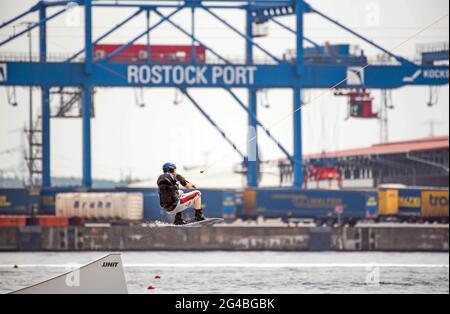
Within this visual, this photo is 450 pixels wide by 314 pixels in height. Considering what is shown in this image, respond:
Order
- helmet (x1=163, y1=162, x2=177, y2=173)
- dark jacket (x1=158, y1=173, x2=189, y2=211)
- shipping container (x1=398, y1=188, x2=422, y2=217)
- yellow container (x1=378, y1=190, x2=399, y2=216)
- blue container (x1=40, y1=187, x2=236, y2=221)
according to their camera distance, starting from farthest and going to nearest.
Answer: shipping container (x1=398, y1=188, x2=422, y2=217)
yellow container (x1=378, y1=190, x2=399, y2=216)
blue container (x1=40, y1=187, x2=236, y2=221)
dark jacket (x1=158, y1=173, x2=189, y2=211)
helmet (x1=163, y1=162, x2=177, y2=173)

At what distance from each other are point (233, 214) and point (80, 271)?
66047 millimetres

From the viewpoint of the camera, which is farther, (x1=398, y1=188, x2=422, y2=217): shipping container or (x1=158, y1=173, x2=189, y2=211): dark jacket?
(x1=398, y1=188, x2=422, y2=217): shipping container

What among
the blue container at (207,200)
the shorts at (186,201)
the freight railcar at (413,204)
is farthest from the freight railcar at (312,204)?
the shorts at (186,201)

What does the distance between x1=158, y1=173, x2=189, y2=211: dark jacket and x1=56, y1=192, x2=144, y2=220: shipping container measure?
61909 mm

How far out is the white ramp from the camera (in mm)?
31234

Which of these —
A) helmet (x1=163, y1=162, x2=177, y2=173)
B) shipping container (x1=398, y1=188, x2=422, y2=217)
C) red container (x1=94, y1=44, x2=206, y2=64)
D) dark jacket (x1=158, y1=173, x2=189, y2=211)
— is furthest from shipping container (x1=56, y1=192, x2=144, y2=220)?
helmet (x1=163, y1=162, x2=177, y2=173)

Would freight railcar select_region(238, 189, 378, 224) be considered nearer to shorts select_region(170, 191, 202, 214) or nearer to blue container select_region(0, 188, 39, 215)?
blue container select_region(0, 188, 39, 215)

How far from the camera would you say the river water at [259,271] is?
206 feet

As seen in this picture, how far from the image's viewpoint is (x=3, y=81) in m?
94.5

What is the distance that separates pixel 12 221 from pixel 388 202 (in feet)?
92.6

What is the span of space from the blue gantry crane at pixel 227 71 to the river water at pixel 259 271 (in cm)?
1210
